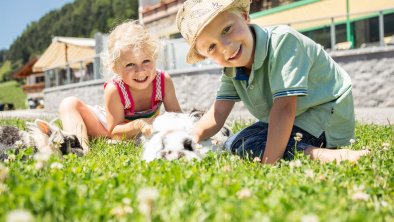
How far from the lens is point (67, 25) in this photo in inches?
3920

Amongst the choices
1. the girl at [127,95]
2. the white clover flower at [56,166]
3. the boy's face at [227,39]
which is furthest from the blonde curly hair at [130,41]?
the white clover flower at [56,166]

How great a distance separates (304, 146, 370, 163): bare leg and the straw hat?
114 cm

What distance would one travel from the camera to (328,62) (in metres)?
3.66

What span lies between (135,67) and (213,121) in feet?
4.34

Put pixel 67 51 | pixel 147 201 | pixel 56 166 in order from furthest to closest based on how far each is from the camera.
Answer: pixel 67 51 → pixel 56 166 → pixel 147 201

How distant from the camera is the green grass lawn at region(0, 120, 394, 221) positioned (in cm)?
156

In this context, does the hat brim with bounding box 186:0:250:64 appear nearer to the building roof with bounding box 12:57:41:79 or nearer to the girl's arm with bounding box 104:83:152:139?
the girl's arm with bounding box 104:83:152:139

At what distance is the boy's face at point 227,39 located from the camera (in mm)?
3117

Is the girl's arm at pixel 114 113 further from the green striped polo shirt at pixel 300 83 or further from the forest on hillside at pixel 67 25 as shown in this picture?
the forest on hillside at pixel 67 25

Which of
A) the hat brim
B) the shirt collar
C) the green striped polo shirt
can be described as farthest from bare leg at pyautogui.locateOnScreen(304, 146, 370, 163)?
the hat brim

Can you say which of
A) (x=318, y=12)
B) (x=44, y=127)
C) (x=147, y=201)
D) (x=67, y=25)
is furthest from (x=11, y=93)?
(x=147, y=201)

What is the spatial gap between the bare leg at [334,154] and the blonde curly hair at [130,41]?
2.25 metres

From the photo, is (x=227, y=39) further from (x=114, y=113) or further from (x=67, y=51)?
(x=67, y=51)

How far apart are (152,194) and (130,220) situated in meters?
0.14
